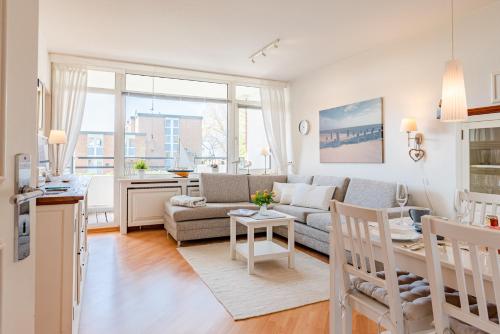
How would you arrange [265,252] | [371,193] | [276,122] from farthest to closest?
1. [276,122]
2. [371,193]
3. [265,252]

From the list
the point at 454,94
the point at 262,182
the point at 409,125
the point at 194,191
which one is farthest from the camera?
the point at 262,182

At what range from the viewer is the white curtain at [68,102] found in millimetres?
4504

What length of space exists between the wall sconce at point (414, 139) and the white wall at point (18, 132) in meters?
3.65

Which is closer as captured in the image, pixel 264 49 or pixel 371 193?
pixel 371 193

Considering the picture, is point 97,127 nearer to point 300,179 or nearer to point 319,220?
point 300,179

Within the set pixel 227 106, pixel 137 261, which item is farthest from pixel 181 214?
pixel 227 106

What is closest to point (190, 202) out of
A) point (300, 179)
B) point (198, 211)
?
point (198, 211)

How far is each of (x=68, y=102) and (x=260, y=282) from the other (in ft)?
12.5

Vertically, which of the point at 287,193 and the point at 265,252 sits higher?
the point at 287,193

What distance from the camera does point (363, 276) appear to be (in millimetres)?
1564

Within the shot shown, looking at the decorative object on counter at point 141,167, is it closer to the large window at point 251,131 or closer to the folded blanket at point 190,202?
the folded blanket at point 190,202

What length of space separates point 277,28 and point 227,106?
2.34 meters

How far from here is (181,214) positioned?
13.1ft

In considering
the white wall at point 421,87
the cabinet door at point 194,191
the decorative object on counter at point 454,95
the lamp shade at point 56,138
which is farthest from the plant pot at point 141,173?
the decorative object on counter at point 454,95
